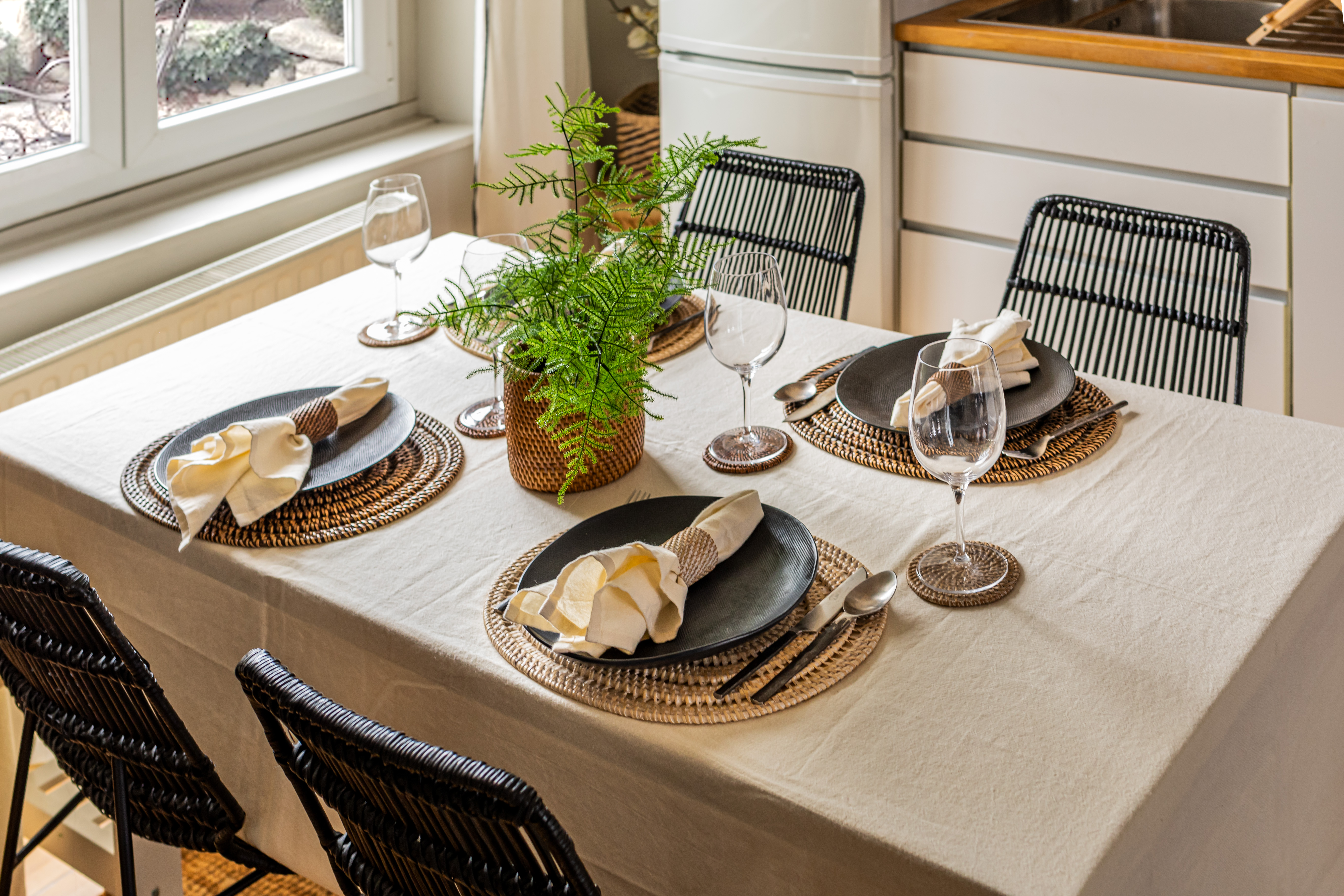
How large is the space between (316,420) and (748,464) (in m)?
0.47

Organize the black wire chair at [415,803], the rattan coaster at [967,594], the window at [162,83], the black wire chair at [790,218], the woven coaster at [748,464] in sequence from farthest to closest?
the window at [162,83] < the black wire chair at [790,218] < the woven coaster at [748,464] < the rattan coaster at [967,594] < the black wire chair at [415,803]

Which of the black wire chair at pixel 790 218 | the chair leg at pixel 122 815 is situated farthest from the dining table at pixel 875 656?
the black wire chair at pixel 790 218

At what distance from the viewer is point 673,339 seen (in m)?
1.58

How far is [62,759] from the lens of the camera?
130 centimetres

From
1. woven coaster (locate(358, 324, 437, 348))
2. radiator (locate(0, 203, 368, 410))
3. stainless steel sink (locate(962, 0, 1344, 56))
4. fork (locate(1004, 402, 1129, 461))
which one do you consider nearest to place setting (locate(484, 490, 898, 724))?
fork (locate(1004, 402, 1129, 461))

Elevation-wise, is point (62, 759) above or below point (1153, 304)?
below

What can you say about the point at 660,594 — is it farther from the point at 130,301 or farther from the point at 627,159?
the point at 627,159

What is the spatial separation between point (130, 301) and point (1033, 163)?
1.74 metres

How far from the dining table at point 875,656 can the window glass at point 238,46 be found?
1284 millimetres

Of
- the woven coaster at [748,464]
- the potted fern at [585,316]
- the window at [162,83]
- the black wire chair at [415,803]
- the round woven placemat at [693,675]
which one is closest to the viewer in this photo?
the black wire chair at [415,803]

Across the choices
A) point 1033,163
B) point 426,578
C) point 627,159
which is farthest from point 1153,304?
point 627,159

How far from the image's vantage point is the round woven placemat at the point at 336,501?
1204 millimetres

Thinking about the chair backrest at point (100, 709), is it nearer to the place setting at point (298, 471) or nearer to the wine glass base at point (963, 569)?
the place setting at point (298, 471)

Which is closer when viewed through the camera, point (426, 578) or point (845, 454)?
point (426, 578)
